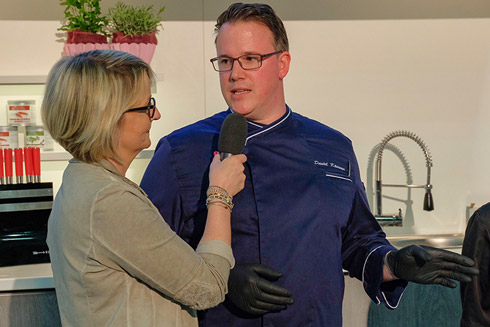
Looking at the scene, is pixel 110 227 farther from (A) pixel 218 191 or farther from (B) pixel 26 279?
(B) pixel 26 279

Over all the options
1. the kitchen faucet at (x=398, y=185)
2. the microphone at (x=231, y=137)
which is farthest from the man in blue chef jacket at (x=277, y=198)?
the kitchen faucet at (x=398, y=185)

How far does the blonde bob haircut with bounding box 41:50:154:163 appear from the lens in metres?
1.15

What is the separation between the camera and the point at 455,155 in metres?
3.04

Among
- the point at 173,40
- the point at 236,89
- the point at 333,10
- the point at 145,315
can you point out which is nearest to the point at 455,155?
the point at 333,10

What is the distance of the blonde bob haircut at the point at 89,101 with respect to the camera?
1.15 m

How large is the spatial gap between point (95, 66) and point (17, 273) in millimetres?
1244

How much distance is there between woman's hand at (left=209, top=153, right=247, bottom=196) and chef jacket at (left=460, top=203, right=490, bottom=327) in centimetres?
61

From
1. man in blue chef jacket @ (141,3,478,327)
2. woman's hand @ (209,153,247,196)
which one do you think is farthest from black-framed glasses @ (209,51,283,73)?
woman's hand @ (209,153,247,196)

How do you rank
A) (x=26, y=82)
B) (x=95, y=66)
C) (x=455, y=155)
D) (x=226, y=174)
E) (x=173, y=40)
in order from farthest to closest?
(x=455, y=155)
(x=173, y=40)
(x=26, y=82)
(x=226, y=174)
(x=95, y=66)

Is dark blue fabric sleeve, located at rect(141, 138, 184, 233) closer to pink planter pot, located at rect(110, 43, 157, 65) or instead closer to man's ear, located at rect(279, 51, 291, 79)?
man's ear, located at rect(279, 51, 291, 79)

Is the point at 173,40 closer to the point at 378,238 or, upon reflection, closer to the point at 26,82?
the point at 26,82

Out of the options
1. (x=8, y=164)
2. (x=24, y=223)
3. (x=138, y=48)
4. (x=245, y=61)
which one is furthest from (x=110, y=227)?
(x=138, y=48)

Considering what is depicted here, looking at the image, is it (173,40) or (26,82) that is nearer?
(26,82)

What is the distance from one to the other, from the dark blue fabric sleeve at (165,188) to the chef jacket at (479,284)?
69 cm
